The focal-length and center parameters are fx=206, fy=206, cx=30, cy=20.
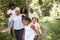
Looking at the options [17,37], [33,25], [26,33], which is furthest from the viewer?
[17,37]

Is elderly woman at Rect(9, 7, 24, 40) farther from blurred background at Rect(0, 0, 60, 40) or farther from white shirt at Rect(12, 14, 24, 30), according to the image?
blurred background at Rect(0, 0, 60, 40)

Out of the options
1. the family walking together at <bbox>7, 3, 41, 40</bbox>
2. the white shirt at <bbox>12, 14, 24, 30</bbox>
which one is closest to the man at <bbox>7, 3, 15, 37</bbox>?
the family walking together at <bbox>7, 3, 41, 40</bbox>

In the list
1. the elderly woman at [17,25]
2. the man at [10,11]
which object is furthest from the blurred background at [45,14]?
the elderly woman at [17,25]

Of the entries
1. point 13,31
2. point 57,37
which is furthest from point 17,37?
point 57,37

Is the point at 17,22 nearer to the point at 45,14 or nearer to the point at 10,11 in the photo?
the point at 10,11

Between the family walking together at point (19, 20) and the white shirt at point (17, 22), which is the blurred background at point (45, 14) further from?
the white shirt at point (17, 22)

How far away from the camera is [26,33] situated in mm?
2846

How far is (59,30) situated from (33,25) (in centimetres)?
61

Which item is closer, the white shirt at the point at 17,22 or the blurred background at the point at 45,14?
the white shirt at the point at 17,22

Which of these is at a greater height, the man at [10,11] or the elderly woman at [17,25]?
the man at [10,11]

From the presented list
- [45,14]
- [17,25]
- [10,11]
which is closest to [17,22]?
[17,25]

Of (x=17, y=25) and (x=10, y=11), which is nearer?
(x=17, y=25)

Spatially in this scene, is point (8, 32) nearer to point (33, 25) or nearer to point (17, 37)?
point (17, 37)

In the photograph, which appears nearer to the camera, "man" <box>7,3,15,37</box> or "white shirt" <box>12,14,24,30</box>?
"white shirt" <box>12,14,24,30</box>
